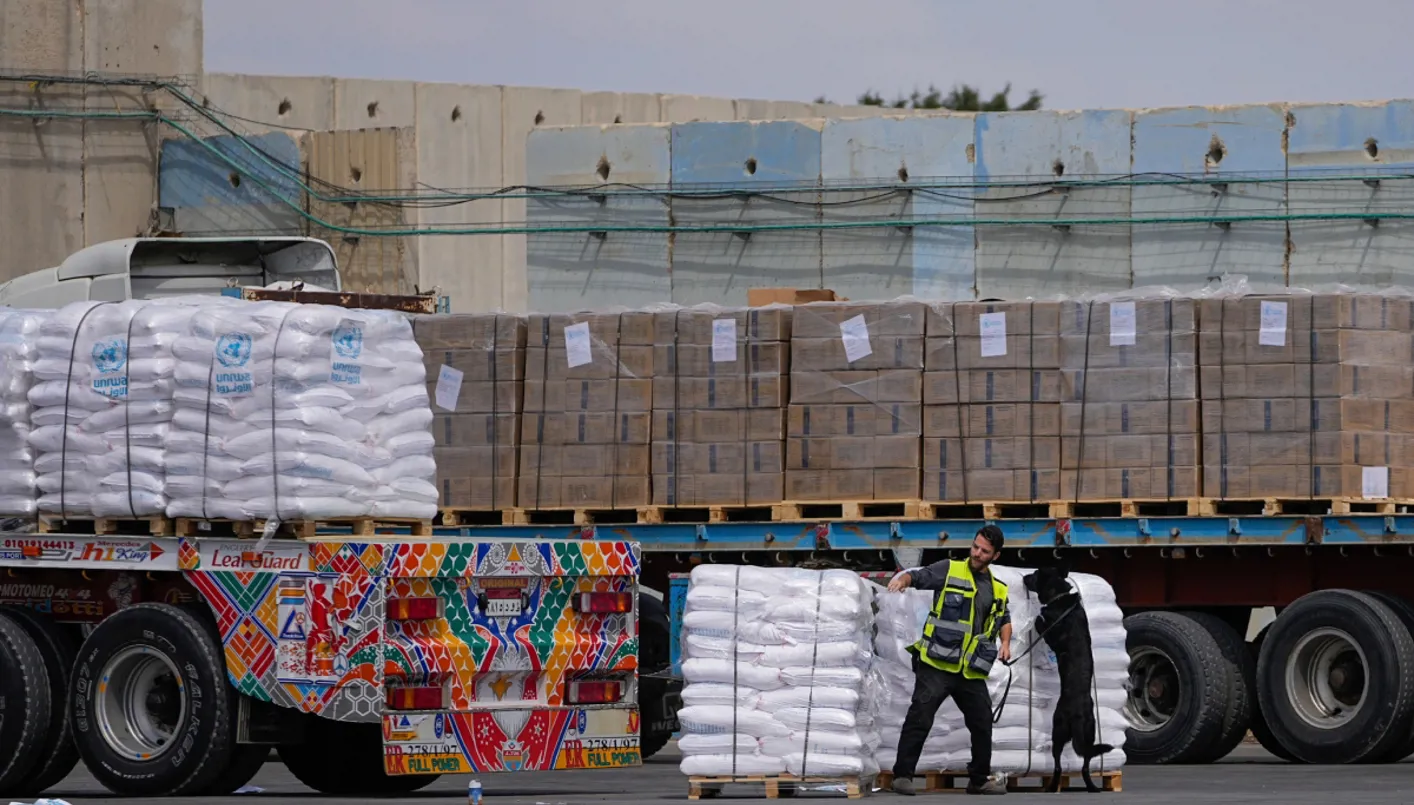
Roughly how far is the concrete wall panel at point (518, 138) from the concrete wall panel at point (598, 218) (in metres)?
5.48

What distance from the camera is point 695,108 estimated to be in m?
37.2

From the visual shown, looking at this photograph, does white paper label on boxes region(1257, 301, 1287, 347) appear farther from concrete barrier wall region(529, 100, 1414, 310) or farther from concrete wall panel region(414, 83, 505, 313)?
concrete wall panel region(414, 83, 505, 313)

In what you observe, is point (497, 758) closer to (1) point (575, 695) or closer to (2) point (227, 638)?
(1) point (575, 695)

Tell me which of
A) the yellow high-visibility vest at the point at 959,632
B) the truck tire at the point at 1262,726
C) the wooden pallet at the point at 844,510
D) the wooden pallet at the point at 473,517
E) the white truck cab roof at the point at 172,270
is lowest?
the truck tire at the point at 1262,726

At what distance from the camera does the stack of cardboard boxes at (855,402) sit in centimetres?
1535

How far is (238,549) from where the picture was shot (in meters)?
11.6

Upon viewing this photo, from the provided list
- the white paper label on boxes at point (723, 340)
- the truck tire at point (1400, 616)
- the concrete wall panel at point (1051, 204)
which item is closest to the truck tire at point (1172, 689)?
the truck tire at point (1400, 616)

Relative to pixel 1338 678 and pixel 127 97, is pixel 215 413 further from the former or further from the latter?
pixel 127 97

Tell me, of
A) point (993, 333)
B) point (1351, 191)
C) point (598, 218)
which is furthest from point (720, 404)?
point (598, 218)

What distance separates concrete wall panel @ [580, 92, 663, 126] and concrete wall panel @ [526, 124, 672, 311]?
337 inches

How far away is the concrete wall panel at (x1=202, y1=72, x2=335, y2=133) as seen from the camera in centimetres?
3188

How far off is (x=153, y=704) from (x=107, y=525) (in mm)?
1046

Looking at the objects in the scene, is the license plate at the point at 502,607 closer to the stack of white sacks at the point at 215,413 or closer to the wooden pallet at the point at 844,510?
the stack of white sacks at the point at 215,413

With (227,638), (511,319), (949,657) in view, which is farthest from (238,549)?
(511,319)
